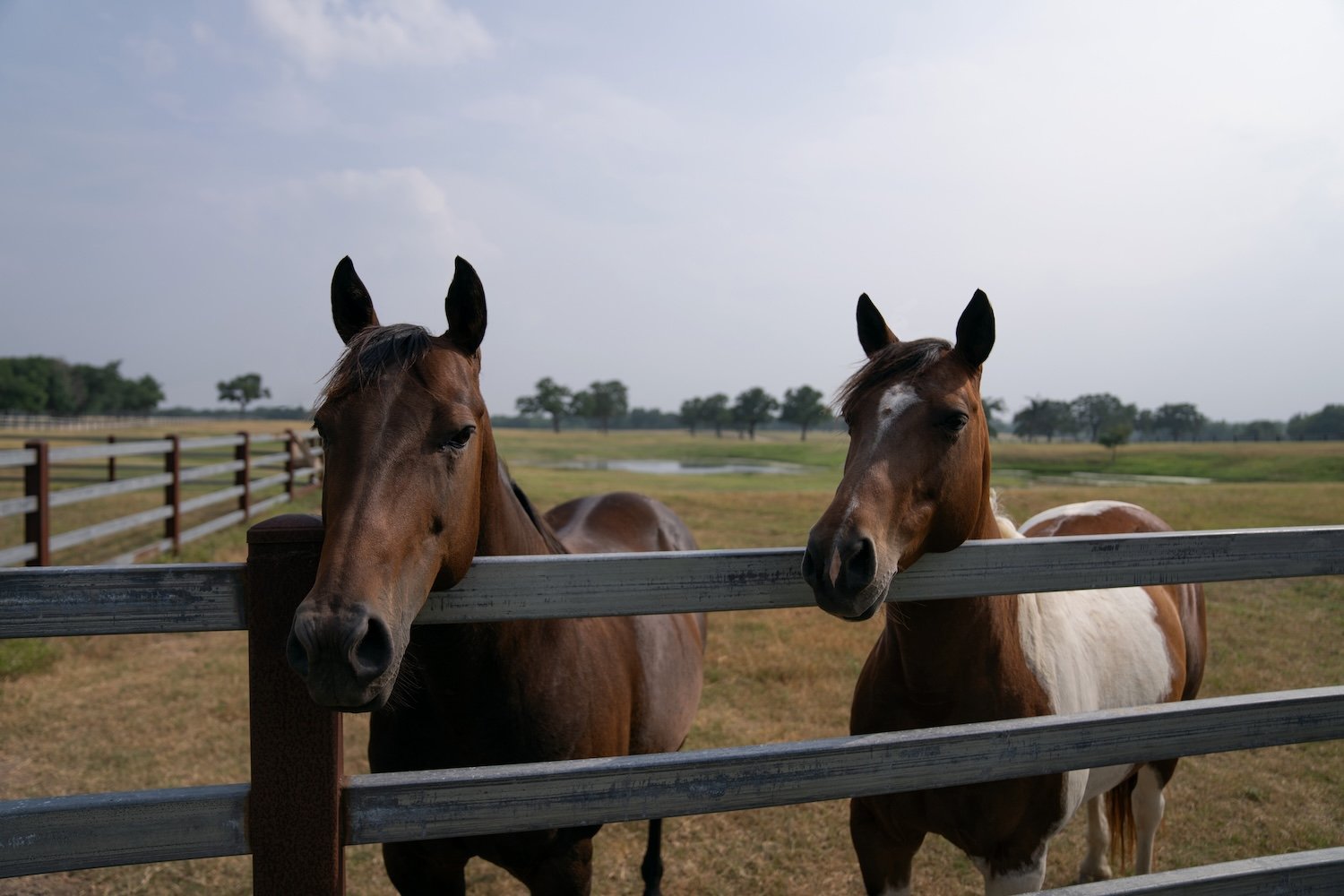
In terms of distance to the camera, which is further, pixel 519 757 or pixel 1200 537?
pixel 519 757

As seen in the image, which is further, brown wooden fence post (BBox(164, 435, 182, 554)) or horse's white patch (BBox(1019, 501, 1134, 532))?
brown wooden fence post (BBox(164, 435, 182, 554))

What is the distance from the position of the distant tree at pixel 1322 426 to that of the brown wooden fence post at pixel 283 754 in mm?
89219

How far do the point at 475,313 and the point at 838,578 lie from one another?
1.19m

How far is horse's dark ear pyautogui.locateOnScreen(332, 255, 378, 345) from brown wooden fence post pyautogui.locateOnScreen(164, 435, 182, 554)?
10185 mm

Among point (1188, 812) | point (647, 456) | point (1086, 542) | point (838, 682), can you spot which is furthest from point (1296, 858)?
point (647, 456)

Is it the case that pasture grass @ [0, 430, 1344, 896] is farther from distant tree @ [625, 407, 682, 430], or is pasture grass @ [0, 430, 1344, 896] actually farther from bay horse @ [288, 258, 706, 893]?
distant tree @ [625, 407, 682, 430]

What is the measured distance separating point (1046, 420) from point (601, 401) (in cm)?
6208

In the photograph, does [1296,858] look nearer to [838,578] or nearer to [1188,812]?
[838,578]

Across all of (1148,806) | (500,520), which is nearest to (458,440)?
(500,520)

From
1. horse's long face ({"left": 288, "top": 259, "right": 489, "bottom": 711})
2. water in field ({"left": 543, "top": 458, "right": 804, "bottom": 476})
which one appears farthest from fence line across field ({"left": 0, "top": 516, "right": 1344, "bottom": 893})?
water in field ({"left": 543, "top": 458, "right": 804, "bottom": 476})

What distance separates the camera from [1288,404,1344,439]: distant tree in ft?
240

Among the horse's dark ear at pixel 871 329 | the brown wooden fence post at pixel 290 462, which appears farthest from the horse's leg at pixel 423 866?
the brown wooden fence post at pixel 290 462

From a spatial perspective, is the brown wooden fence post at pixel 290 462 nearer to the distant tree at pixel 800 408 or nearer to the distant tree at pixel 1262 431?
the distant tree at pixel 800 408

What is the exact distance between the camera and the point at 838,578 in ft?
5.91
